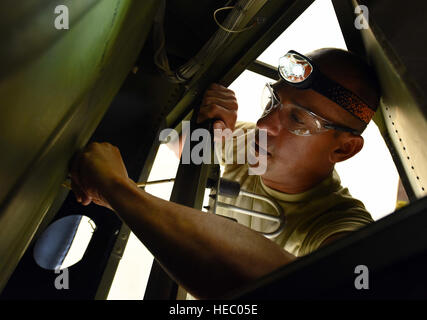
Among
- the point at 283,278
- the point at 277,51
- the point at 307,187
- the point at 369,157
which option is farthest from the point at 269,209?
the point at 283,278

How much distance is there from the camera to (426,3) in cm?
60

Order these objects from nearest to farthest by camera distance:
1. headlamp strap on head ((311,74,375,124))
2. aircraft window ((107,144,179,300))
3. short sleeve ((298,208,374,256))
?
short sleeve ((298,208,374,256)), aircraft window ((107,144,179,300)), headlamp strap on head ((311,74,375,124))

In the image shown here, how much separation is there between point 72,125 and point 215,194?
1.64 feet

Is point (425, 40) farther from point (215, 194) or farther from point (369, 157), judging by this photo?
point (369, 157)

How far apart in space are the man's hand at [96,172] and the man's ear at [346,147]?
3.09 feet

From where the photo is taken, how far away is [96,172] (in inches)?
31.2

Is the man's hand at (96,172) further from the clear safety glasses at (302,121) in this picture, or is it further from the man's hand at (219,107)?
the clear safety glasses at (302,121)

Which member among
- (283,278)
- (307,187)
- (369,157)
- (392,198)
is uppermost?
(369,157)

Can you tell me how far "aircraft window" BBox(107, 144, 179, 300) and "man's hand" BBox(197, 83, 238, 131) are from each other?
0.31m

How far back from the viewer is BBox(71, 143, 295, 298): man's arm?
0.51 m
